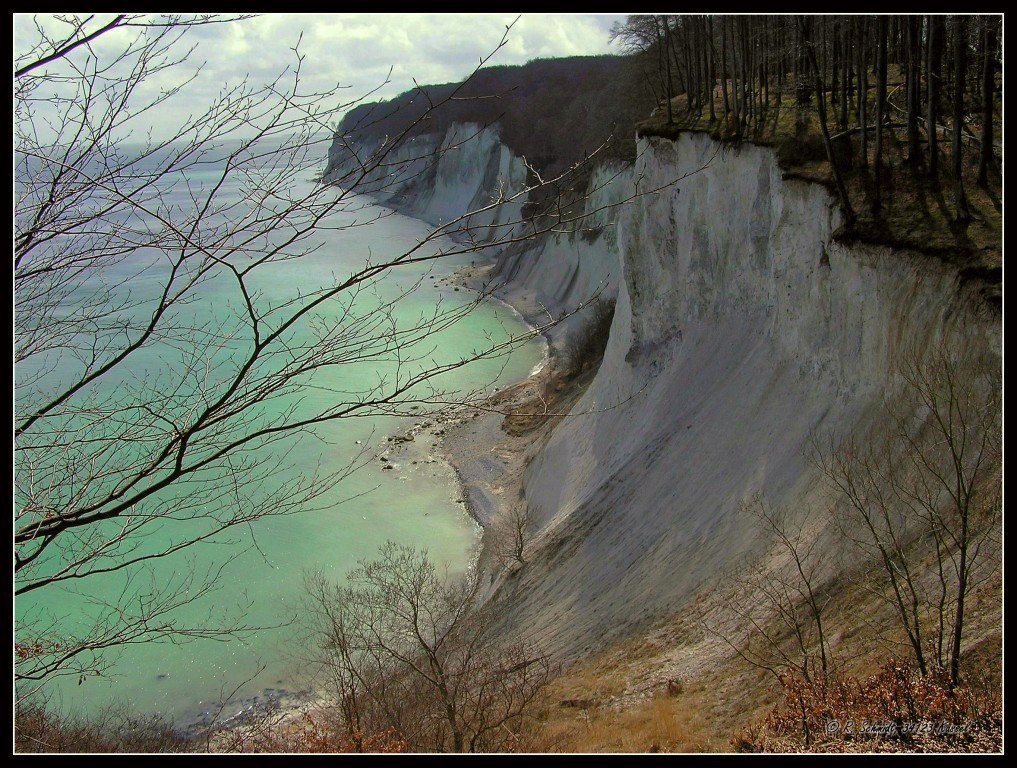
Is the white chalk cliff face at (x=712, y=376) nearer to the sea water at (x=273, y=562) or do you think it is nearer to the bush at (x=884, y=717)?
the sea water at (x=273, y=562)

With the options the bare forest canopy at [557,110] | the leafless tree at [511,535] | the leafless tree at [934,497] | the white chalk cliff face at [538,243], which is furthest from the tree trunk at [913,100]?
the bare forest canopy at [557,110]

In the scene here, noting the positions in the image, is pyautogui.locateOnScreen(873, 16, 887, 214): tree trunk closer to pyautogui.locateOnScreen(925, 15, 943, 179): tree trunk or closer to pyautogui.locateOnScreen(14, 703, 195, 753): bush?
pyautogui.locateOnScreen(925, 15, 943, 179): tree trunk

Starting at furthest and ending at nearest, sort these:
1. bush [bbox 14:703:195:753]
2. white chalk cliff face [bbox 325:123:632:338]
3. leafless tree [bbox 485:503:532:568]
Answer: white chalk cliff face [bbox 325:123:632:338] → leafless tree [bbox 485:503:532:568] → bush [bbox 14:703:195:753]

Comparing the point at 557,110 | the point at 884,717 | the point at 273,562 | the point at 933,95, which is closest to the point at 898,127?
the point at 933,95

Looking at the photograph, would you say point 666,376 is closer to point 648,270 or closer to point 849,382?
point 648,270

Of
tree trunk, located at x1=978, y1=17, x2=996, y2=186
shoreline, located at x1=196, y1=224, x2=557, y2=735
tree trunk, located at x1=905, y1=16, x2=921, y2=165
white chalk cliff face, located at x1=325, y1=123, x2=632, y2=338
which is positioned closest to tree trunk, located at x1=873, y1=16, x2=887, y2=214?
tree trunk, located at x1=905, y1=16, x2=921, y2=165

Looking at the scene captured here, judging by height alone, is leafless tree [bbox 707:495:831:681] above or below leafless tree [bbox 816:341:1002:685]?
below

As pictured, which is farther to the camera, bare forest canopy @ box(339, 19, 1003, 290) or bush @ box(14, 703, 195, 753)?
bare forest canopy @ box(339, 19, 1003, 290)
